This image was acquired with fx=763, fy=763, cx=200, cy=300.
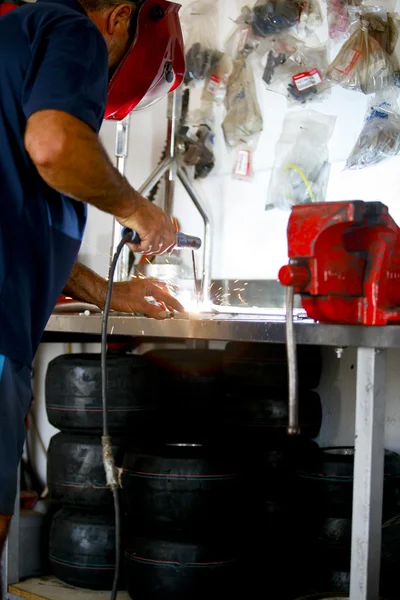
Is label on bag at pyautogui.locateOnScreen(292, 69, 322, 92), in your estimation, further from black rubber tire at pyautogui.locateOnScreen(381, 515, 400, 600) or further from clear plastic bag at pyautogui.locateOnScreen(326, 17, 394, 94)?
black rubber tire at pyautogui.locateOnScreen(381, 515, 400, 600)

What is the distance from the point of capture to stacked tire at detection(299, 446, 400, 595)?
226cm

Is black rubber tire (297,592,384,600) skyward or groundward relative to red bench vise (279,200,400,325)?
groundward

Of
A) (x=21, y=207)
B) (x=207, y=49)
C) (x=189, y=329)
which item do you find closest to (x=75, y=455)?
(x=189, y=329)

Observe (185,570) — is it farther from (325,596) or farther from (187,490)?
(325,596)

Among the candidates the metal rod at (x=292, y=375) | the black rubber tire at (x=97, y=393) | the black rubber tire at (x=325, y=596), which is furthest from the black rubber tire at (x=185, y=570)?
the metal rod at (x=292, y=375)

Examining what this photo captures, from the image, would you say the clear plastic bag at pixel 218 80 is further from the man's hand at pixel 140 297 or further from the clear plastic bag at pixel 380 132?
the man's hand at pixel 140 297

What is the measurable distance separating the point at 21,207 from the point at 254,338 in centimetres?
61

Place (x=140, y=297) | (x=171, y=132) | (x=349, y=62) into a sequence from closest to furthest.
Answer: (x=140, y=297)
(x=349, y=62)
(x=171, y=132)

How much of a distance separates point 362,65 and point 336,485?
153cm

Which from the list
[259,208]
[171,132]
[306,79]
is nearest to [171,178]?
[171,132]

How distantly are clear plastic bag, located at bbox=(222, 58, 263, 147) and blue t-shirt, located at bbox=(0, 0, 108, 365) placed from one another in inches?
69.6

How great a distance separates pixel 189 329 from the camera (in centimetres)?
192

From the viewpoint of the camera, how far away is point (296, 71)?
3.11 m

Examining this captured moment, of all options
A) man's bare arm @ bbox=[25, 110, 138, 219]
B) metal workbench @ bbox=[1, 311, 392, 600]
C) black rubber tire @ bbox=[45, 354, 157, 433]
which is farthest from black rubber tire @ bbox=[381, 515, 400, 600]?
man's bare arm @ bbox=[25, 110, 138, 219]
